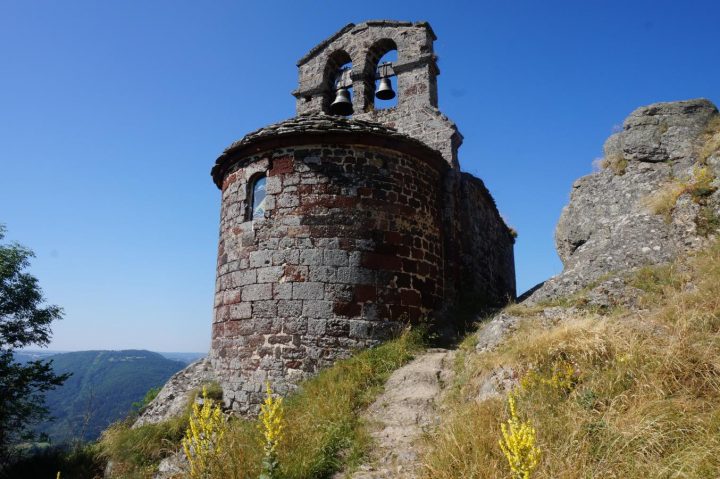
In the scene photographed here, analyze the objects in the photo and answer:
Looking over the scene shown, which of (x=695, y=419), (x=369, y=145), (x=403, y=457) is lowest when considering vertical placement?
(x=403, y=457)

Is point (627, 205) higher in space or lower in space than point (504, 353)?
higher

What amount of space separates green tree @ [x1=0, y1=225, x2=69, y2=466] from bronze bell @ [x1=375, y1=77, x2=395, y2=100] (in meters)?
12.9

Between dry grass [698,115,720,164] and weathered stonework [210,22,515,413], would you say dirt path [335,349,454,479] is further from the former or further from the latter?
dry grass [698,115,720,164]

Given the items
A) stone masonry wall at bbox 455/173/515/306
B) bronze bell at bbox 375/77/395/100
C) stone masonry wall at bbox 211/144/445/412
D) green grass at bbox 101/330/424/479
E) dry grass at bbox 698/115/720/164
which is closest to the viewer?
green grass at bbox 101/330/424/479

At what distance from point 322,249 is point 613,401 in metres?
4.57

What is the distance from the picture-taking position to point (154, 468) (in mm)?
5977

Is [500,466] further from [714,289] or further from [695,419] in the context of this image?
[714,289]

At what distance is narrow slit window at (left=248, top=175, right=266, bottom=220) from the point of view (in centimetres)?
780

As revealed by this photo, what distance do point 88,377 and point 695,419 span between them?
17326cm

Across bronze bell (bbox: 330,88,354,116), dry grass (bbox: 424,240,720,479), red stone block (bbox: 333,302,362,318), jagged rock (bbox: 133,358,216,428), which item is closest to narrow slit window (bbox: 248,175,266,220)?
red stone block (bbox: 333,302,362,318)

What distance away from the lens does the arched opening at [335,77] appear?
440 inches

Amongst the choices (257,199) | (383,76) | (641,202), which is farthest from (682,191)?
(257,199)

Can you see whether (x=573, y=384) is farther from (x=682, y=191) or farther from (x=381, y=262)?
→ (x=682, y=191)

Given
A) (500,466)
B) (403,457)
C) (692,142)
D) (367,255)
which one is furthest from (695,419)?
(692,142)
